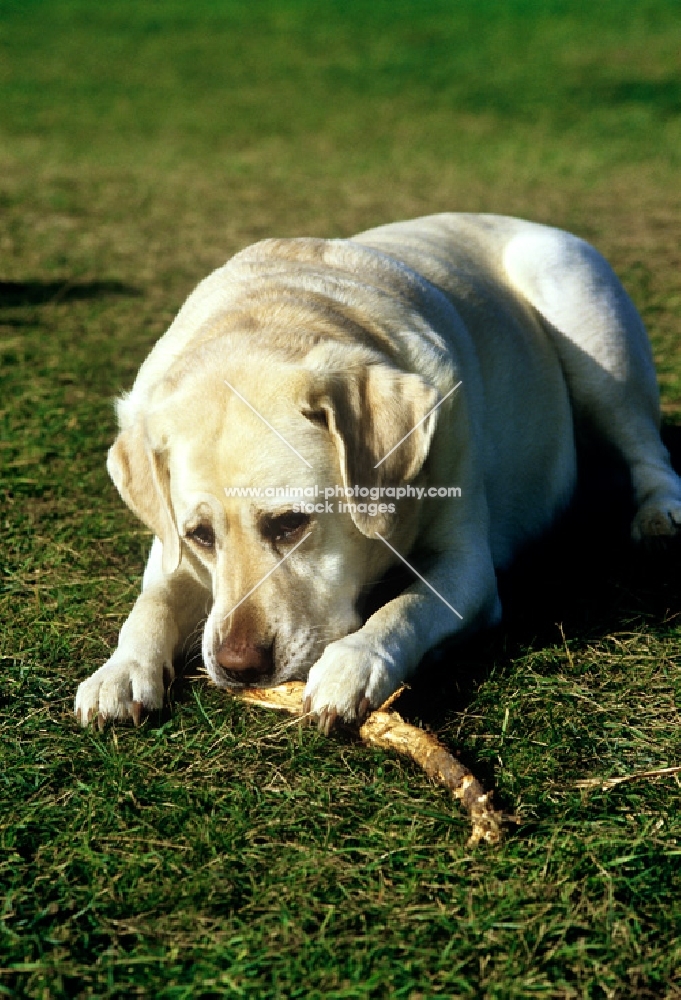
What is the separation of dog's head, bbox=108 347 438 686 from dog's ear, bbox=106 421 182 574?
3.5 inches

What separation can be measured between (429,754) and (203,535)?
97 centimetres

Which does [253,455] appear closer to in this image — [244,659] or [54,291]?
[244,659]

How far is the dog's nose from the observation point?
3.01 metres

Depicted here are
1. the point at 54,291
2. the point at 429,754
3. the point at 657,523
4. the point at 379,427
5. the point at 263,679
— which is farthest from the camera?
the point at 54,291

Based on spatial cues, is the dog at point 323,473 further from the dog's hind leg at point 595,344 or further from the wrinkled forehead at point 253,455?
the dog's hind leg at point 595,344

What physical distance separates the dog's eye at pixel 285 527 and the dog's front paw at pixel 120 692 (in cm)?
52

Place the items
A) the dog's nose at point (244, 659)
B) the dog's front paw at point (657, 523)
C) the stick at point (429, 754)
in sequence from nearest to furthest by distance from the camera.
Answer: the stick at point (429, 754) → the dog's nose at point (244, 659) → the dog's front paw at point (657, 523)

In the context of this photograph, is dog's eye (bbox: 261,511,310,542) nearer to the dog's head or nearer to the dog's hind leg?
the dog's head

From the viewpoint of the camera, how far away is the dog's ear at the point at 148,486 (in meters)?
3.37

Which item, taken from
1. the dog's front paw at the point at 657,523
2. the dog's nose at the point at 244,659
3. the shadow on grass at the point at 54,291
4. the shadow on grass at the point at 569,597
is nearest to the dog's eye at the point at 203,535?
the dog's nose at the point at 244,659

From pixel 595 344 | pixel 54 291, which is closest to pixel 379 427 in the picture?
pixel 595 344

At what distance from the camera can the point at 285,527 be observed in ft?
10.3

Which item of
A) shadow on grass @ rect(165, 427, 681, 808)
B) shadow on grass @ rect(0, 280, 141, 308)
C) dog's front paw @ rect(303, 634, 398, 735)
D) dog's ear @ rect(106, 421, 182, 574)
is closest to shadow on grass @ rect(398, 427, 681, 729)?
shadow on grass @ rect(165, 427, 681, 808)

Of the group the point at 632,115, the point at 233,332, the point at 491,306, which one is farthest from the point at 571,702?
the point at 632,115
